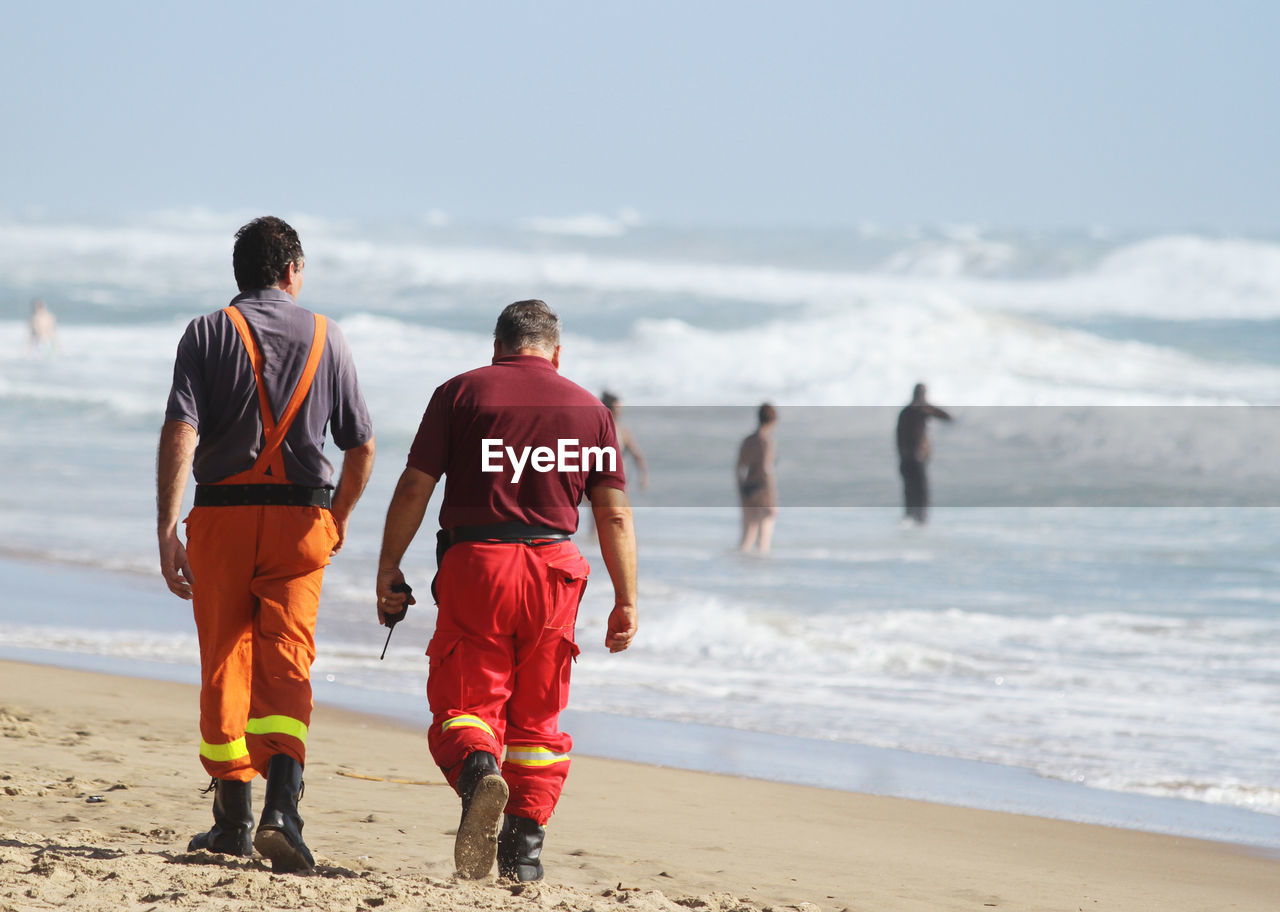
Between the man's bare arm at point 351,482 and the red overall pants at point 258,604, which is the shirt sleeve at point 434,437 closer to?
the man's bare arm at point 351,482

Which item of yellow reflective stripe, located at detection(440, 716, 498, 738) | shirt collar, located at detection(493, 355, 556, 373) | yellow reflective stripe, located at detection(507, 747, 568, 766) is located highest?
shirt collar, located at detection(493, 355, 556, 373)

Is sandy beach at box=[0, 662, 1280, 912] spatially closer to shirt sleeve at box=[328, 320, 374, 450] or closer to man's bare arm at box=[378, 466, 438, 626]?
man's bare arm at box=[378, 466, 438, 626]

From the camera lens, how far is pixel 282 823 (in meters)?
3.81

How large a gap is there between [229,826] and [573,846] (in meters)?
1.12

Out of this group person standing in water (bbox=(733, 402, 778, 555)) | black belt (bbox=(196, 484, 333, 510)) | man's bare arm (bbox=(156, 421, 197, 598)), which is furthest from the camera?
person standing in water (bbox=(733, 402, 778, 555))

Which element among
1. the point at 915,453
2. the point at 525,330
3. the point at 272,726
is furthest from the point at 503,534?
the point at 915,453

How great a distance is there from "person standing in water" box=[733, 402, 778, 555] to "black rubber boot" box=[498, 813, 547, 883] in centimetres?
962

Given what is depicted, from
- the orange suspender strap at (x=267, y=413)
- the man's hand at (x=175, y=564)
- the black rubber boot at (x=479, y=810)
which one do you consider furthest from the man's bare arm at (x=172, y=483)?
the black rubber boot at (x=479, y=810)

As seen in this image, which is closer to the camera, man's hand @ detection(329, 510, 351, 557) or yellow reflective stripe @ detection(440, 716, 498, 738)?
yellow reflective stripe @ detection(440, 716, 498, 738)

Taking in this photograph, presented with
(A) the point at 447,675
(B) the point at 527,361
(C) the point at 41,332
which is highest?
(C) the point at 41,332

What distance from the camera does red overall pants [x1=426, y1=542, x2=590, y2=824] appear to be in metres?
3.81

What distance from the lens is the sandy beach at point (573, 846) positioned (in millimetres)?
3738

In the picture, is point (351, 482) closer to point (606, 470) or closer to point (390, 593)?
point (390, 593)

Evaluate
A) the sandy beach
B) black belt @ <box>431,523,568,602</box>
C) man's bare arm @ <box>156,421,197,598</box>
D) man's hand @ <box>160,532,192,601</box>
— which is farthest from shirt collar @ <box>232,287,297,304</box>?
the sandy beach
